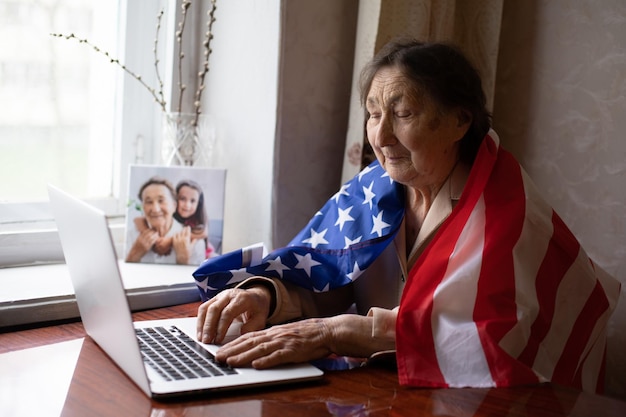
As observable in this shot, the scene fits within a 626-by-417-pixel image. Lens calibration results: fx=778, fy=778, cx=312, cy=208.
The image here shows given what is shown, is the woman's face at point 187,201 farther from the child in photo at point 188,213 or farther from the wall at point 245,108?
the wall at point 245,108

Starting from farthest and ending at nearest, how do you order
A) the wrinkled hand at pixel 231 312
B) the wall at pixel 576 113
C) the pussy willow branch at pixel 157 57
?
1. the pussy willow branch at pixel 157 57
2. the wall at pixel 576 113
3. the wrinkled hand at pixel 231 312

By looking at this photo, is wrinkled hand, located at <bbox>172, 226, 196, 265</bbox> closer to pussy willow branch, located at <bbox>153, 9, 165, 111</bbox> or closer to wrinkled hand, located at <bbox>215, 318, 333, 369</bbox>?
pussy willow branch, located at <bbox>153, 9, 165, 111</bbox>

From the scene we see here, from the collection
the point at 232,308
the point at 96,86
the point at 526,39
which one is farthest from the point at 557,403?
the point at 96,86

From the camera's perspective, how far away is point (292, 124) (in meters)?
1.85

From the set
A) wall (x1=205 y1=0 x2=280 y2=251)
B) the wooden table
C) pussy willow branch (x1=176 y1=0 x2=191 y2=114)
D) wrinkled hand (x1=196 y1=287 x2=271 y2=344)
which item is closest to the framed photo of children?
wall (x1=205 y1=0 x2=280 y2=251)

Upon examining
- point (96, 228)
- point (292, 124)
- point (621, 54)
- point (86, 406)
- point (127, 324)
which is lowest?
point (86, 406)

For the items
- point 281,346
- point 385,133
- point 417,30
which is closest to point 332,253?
point 385,133

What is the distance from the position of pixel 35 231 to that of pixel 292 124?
65 cm

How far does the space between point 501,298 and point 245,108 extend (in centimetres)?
93

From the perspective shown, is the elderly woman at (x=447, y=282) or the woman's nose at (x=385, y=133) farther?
the woman's nose at (x=385, y=133)

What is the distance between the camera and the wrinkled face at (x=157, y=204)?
1.83 m

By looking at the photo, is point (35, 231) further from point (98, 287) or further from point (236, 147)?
point (98, 287)

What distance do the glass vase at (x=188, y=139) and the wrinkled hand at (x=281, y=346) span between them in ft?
2.56

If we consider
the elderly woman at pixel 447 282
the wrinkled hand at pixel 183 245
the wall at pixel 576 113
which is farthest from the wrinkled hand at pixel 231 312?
the wall at pixel 576 113
